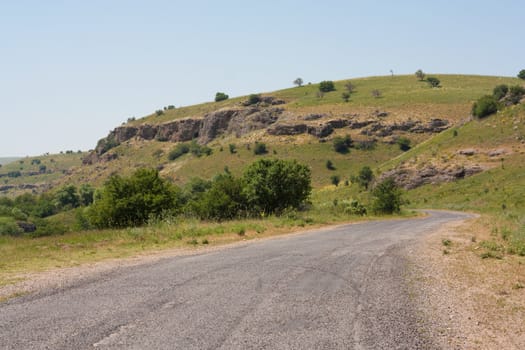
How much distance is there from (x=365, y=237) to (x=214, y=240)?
7.30 meters

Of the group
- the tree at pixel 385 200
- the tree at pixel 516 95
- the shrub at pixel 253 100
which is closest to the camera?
the tree at pixel 385 200

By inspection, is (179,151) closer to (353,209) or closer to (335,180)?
(335,180)

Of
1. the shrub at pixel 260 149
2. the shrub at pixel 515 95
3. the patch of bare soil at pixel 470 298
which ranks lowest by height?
the patch of bare soil at pixel 470 298

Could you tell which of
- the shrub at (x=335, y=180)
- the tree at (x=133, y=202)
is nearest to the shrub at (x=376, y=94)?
the shrub at (x=335, y=180)

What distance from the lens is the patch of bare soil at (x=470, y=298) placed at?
6531 millimetres

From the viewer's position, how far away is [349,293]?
896 cm

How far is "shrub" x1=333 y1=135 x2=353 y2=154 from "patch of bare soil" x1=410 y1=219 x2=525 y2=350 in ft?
343

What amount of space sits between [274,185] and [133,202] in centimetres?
1183

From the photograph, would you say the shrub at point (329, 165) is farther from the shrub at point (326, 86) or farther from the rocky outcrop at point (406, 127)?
the shrub at point (326, 86)

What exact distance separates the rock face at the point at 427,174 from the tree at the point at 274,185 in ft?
146

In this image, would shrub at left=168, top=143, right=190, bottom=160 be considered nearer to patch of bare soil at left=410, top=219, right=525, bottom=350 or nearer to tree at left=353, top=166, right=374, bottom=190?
tree at left=353, top=166, right=374, bottom=190

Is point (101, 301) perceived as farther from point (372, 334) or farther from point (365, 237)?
point (365, 237)

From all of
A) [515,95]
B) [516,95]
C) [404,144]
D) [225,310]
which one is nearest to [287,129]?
[404,144]

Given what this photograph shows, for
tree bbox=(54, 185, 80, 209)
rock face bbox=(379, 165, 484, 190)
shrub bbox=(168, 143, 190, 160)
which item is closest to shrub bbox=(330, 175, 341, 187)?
rock face bbox=(379, 165, 484, 190)
